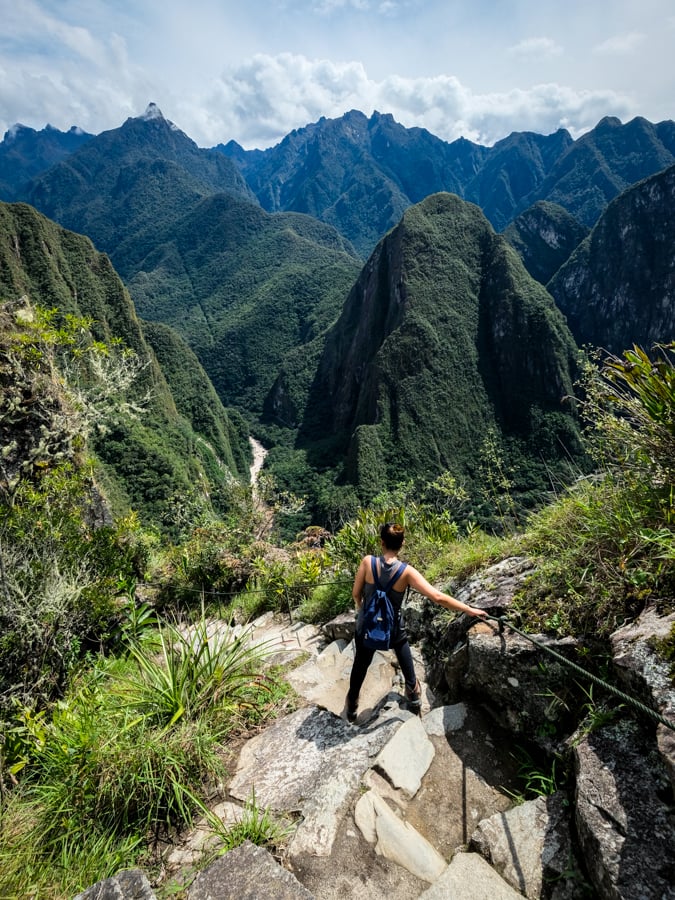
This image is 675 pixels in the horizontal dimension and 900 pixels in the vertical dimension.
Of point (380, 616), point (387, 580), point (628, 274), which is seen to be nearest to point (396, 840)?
point (380, 616)

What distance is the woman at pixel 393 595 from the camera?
3.51m

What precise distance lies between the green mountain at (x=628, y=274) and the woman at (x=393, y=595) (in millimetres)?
122262

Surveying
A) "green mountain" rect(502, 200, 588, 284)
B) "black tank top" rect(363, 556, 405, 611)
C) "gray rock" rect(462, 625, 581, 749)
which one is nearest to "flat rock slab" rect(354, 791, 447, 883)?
"gray rock" rect(462, 625, 581, 749)

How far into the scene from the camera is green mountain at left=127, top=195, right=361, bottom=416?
140 metres

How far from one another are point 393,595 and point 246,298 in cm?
17718

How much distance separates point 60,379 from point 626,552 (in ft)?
23.6

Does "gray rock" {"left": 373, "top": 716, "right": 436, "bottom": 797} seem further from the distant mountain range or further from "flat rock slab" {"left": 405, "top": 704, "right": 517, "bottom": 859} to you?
the distant mountain range

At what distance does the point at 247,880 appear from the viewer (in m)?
2.22

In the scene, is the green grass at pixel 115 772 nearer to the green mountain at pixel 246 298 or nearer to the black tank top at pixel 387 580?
the black tank top at pixel 387 580

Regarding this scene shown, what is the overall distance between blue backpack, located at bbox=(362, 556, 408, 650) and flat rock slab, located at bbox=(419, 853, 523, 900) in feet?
4.49

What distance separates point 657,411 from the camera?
3.46 m


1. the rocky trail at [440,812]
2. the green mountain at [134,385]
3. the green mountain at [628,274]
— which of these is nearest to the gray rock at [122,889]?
the rocky trail at [440,812]

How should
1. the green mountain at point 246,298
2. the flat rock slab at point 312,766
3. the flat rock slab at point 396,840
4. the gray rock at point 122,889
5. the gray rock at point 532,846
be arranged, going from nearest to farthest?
the gray rock at point 122,889, the gray rock at point 532,846, the flat rock slab at point 396,840, the flat rock slab at point 312,766, the green mountain at point 246,298

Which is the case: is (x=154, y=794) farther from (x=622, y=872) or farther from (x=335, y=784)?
(x=622, y=872)
